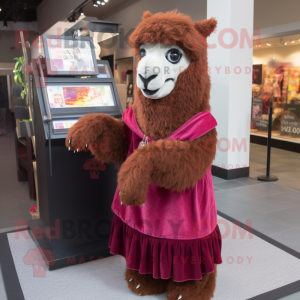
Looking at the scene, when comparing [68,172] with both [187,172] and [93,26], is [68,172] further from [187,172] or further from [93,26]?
[93,26]

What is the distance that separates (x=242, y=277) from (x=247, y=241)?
1.72ft

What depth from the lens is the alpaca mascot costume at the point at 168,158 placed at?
4.72ft

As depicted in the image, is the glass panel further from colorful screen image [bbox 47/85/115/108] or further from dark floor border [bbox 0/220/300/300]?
colorful screen image [bbox 47/85/115/108]

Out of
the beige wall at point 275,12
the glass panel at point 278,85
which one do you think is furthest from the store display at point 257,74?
the beige wall at point 275,12

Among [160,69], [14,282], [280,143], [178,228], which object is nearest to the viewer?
[160,69]

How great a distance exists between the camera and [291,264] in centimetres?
223

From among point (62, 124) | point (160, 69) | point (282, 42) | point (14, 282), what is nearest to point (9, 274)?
point (14, 282)

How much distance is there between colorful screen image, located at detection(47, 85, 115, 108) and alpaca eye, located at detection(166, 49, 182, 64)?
2.63 ft

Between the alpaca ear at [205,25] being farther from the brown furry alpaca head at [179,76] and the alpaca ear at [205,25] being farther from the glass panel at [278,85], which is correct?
the glass panel at [278,85]

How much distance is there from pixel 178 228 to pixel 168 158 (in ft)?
1.38

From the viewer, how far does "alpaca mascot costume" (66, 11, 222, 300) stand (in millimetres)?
1438

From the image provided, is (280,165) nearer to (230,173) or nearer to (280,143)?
(230,173)

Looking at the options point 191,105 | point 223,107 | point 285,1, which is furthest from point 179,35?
point 285,1

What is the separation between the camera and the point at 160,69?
1522 mm
